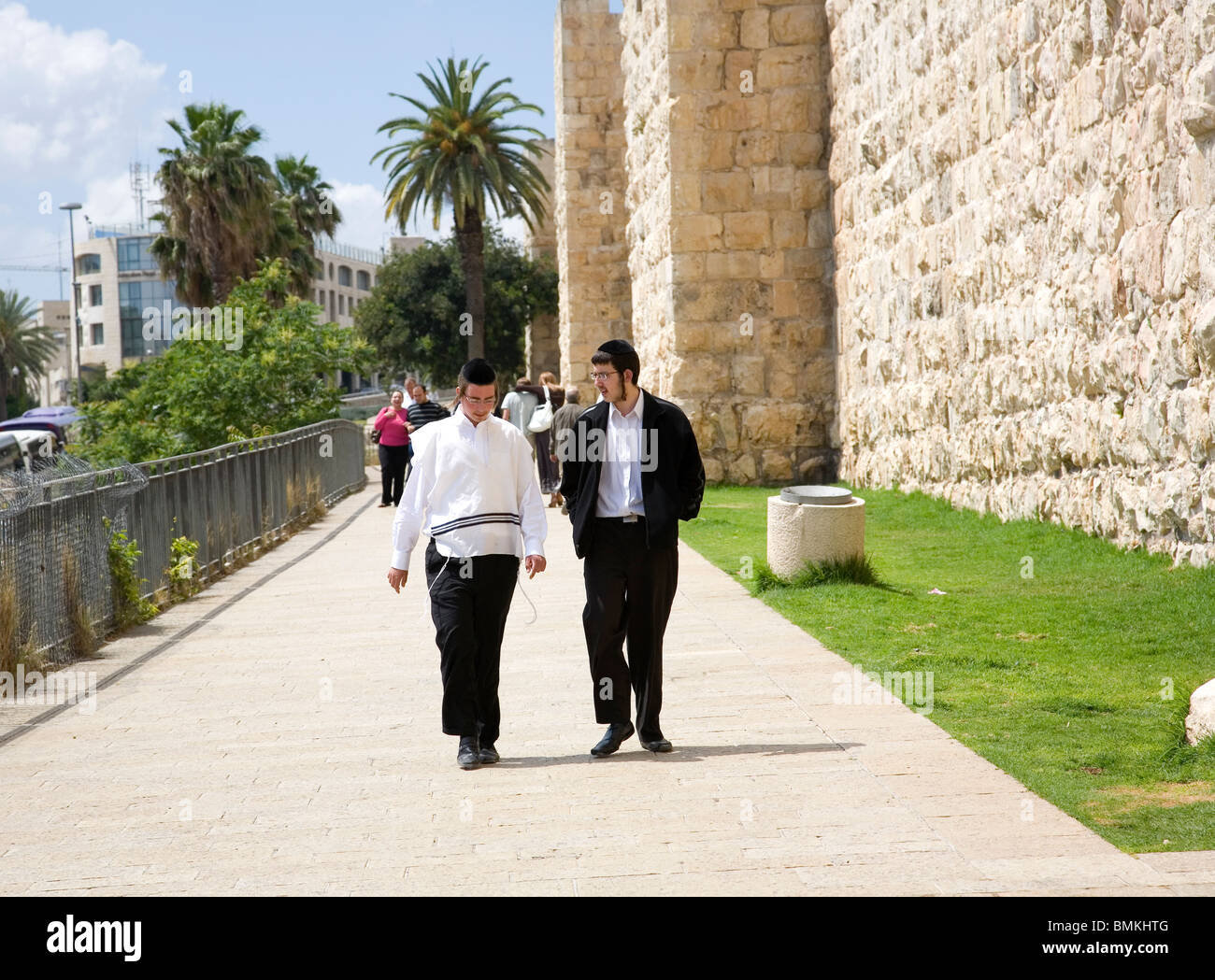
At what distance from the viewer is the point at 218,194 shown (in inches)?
1454

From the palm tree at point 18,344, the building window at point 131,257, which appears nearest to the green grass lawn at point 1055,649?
the palm tree at point 18,344

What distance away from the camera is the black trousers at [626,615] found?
6281 mm

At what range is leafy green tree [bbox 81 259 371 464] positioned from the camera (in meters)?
21.2

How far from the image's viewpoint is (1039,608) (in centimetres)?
916

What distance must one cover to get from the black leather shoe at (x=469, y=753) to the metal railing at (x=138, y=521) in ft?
12.6

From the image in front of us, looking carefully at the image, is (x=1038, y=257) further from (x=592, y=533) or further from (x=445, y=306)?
(x=445, y=306)

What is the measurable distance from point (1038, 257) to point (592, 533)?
7.50 meters

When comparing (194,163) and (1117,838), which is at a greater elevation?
(194,163)

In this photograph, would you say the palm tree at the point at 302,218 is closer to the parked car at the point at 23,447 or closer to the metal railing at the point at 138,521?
the parked car at the point at 23,447

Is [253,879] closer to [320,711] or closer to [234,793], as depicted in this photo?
[234,793]

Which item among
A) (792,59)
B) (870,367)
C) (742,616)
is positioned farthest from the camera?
(792,59)
